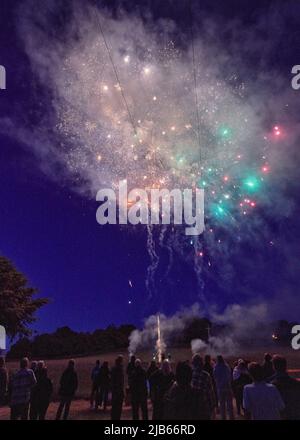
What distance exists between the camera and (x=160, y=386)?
9.30 metres

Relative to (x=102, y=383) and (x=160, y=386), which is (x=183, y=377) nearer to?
(x=160, y=386)

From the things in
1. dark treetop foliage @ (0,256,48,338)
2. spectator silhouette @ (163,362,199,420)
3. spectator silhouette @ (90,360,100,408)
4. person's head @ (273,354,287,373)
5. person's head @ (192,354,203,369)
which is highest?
dark treetop foliage @ (0,256,48,338)

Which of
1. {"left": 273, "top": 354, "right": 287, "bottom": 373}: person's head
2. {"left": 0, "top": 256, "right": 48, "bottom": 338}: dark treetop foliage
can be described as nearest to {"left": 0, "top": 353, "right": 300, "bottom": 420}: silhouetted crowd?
{"left": 273, "top": 354, "right": 287, "bottom": 373}: person's head

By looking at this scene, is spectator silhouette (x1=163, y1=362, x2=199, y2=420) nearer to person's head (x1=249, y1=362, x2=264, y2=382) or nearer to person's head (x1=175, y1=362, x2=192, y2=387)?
person's head (x1=175, y1=362, x2=192, y2=387)

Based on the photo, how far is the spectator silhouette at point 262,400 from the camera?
554 cm

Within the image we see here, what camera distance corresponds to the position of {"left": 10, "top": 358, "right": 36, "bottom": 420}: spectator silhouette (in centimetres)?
884

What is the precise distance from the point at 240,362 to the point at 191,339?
56.1m

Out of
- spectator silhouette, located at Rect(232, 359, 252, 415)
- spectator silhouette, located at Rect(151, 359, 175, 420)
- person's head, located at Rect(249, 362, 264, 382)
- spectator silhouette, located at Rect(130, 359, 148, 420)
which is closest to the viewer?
person's head, located at Rect(249, 362, 264, 382)

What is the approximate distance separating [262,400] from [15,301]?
67.1ft

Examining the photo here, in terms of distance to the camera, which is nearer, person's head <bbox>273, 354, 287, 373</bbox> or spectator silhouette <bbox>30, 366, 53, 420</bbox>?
person's head <bbox>273, 354, 287, 373</bbox>

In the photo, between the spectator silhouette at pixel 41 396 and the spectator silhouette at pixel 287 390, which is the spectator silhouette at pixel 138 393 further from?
the spectator silhouette at pixel 287 390

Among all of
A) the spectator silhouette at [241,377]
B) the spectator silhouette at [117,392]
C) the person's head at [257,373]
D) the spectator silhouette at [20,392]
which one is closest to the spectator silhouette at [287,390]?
the person's head at [257,373]
